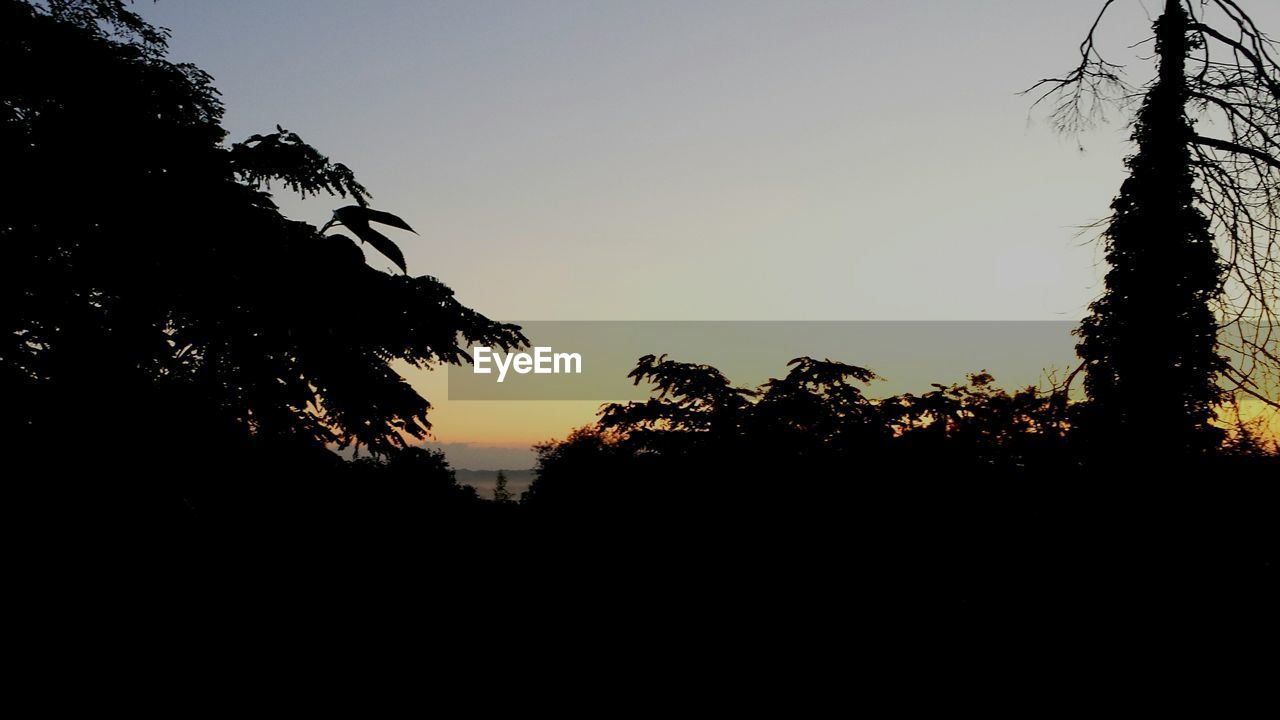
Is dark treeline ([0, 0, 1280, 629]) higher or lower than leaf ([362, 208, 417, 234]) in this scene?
lower

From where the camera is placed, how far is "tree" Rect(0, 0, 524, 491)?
26.3ft

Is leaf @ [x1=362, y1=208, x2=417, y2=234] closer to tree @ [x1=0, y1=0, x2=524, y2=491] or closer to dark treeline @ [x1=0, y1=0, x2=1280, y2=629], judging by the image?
dark treeline @ [x1=0, y1=0, x2=1280, y2=629]

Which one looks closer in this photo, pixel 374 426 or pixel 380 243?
pixel 374 426

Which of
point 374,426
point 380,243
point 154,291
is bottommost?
point 374,426

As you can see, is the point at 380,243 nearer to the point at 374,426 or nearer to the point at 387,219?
the point at 387,219

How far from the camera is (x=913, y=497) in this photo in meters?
9.55

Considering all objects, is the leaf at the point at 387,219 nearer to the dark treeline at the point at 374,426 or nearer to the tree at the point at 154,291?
the dark treeline at the point at 374,426

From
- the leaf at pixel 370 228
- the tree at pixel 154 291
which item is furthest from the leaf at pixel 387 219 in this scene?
the tree at pixel 154 291

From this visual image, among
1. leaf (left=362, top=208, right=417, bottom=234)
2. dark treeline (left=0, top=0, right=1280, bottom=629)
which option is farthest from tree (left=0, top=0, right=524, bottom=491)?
leaf (left=362, top=208, right=417, bottom=234)

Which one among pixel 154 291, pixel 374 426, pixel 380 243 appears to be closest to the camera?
pixel 154 291

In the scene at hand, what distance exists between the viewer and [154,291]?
29.6 feet

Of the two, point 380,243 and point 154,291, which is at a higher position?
point 380,243

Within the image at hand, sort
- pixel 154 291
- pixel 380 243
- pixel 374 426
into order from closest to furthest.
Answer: pixel 154 291
pixel 374 426
pixel 380 243

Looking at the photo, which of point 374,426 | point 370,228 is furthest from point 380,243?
point 374,426
